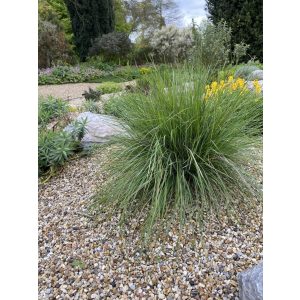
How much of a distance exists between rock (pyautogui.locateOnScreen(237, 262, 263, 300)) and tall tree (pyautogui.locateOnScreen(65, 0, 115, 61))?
12297 millimetres

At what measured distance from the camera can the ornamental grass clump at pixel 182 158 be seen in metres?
1.53

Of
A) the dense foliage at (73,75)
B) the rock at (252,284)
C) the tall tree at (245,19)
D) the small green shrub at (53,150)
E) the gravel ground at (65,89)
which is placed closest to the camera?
the rock at (252,284)

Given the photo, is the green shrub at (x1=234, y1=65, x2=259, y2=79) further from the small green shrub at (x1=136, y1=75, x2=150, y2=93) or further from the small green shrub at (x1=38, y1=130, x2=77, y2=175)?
the small green shrub at (x1=38, y1=130, x2=77, y2=175)

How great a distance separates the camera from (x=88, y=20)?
476 inches

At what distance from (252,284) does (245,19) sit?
9.66 meters

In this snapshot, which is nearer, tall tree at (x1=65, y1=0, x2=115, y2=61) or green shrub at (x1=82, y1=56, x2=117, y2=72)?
green shrub at (x1=82, y1=56, x2=117, y2=72)

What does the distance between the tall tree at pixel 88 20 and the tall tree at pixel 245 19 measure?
4595mm

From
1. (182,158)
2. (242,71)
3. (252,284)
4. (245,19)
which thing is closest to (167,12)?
(245,19)

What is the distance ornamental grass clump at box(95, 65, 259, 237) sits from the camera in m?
1.53

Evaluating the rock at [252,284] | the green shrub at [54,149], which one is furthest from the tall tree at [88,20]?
the rock at [252,284]

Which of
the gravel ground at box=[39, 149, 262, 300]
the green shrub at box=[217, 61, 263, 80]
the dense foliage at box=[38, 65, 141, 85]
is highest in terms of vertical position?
the green shrub at box=[217, 61, 263, 80]

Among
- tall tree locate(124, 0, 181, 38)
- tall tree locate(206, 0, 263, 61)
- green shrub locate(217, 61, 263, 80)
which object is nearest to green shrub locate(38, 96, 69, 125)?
green shrub locate(217, 61, 263, 80)

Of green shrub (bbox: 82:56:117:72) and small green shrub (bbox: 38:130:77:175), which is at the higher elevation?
green shrub (bbox: 82:56:117:72)

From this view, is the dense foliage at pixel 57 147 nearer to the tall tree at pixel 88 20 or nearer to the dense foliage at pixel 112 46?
the dense foliage at pixel 112 46
